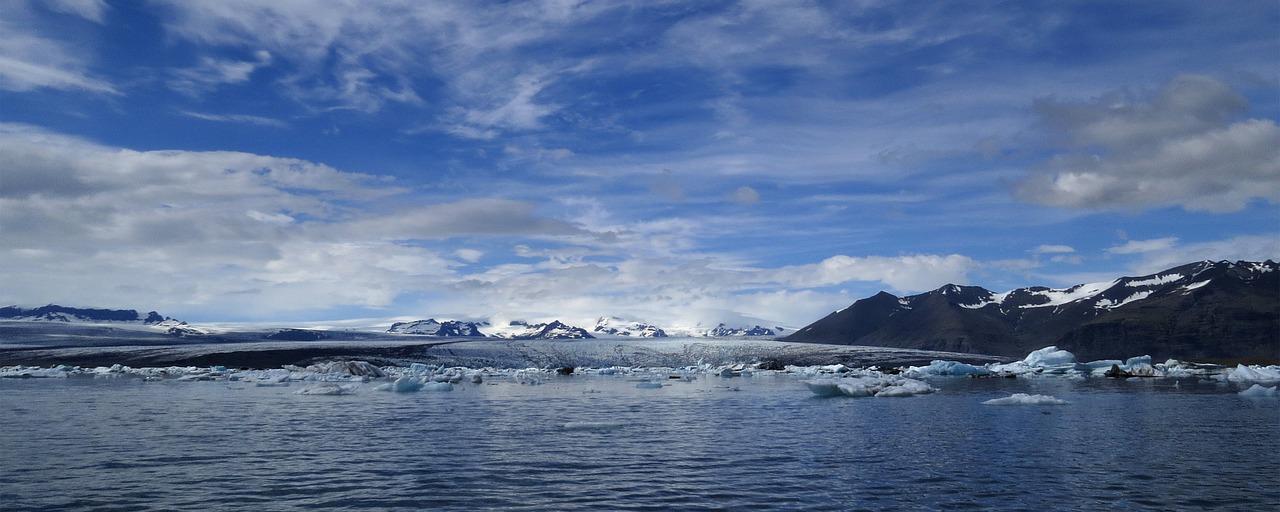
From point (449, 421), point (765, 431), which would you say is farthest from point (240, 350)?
point (765, 431)

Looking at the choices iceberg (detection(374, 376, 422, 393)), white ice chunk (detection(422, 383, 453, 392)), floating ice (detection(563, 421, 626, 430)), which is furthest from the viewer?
white ice chunk (detection(422, 383, 453, 392))

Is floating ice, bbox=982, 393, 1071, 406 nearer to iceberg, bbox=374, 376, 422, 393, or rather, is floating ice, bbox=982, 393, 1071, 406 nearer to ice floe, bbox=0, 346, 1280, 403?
ice floe, bbox=0, 346, 1280, 403

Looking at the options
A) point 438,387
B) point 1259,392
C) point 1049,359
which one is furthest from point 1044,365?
point 438,387

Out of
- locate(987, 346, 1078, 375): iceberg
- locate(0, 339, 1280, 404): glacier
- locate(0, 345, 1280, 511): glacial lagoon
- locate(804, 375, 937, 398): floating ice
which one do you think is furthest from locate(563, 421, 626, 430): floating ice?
locate(987, 346, 1078, 375): iceberg

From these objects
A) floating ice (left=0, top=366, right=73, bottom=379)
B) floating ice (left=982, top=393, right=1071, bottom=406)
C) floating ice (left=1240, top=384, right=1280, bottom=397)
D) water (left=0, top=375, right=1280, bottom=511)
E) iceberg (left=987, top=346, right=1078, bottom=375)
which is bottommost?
floating ice (left=0, top=366, right=73, bottom=379)

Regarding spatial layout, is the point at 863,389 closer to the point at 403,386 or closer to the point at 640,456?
the point at 640,456

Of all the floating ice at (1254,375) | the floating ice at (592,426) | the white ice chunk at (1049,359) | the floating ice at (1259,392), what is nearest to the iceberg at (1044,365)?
the white ice chunk at (1049,359)

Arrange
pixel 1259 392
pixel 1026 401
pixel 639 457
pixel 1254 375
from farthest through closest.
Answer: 1. pixel 1254 375
2. pixel 1259 392
3. pixel 1026 401
4. pixel 639 457

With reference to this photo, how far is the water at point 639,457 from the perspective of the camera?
1475cm

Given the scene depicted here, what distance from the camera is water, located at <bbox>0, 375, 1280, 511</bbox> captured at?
581 inches

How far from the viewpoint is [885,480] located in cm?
1677

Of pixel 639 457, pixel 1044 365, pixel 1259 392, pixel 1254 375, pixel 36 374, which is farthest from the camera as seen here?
pixel 1044 365

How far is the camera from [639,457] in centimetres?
1995

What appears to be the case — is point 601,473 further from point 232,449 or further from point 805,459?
point 232,449
